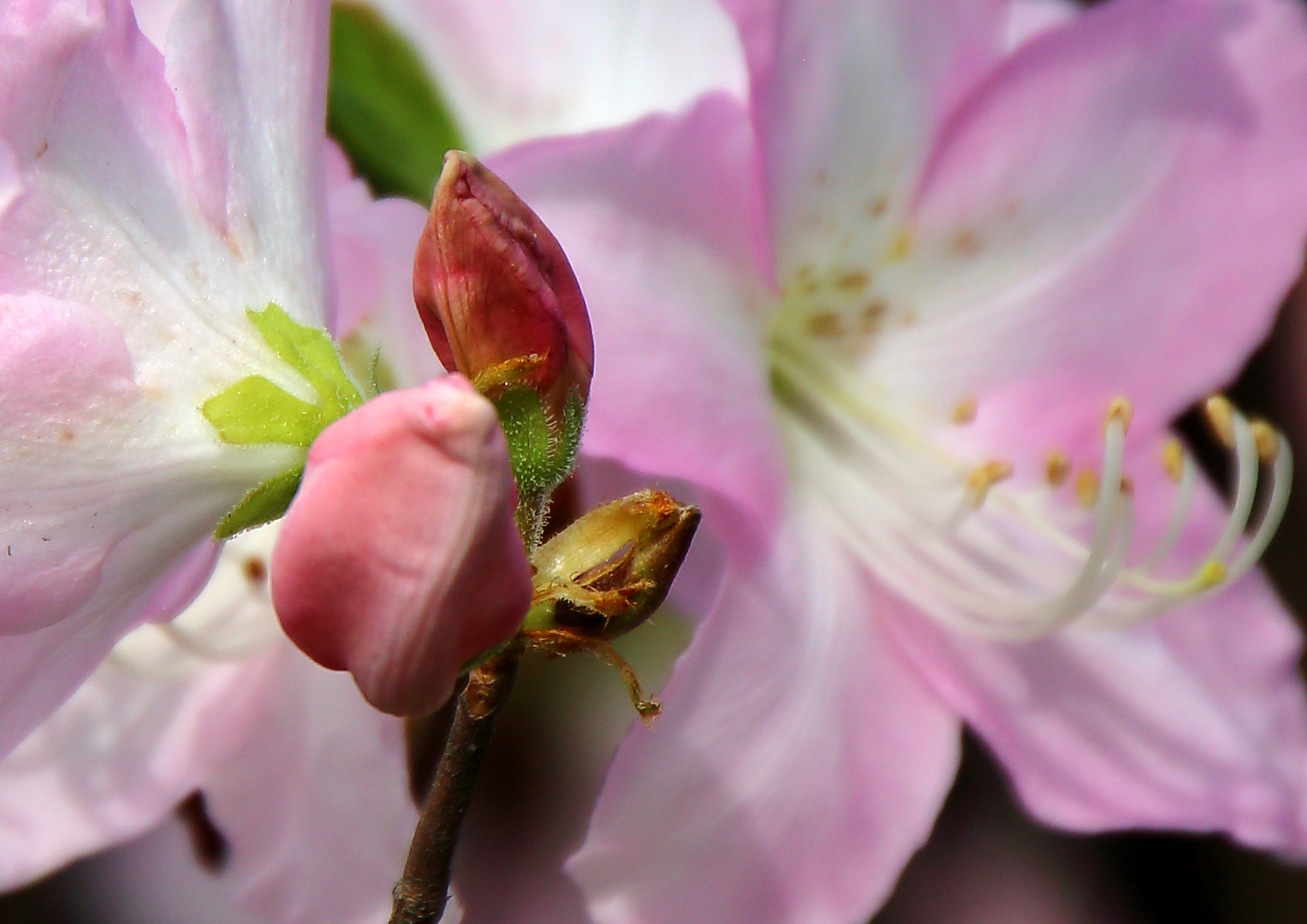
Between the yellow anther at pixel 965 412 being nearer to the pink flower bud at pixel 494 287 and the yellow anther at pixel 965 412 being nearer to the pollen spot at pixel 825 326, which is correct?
the pollen spot at pixel 825 326

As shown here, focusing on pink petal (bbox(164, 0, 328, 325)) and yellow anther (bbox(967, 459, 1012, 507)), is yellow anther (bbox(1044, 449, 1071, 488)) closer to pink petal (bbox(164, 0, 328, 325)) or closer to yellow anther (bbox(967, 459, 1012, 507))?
yellow anther (bbox(967, 459, 1012, 507))

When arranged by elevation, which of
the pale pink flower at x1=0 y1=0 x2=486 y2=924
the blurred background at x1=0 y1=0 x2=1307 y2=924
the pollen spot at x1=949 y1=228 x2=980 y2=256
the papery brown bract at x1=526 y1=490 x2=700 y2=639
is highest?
the pale pink flower at x1=0 y1=0 x2=486 y2=924

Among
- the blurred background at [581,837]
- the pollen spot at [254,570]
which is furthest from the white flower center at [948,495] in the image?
the pollen spot at [254,570]

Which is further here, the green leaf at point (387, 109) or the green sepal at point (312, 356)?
the green leaf at point (387, 109)

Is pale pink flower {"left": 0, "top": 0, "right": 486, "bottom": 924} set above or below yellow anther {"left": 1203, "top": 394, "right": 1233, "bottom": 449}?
above

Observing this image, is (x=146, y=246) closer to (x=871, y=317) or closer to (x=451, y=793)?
(x=451, y=793)

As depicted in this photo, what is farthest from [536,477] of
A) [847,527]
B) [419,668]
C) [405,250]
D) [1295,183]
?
[1295,183]

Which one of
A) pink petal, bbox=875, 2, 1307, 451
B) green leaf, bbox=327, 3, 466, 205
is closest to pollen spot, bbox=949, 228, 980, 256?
pink petal, bbox=875, 2, 1307, 451

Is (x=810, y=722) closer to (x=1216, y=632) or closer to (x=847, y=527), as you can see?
(x=847, y=527)
